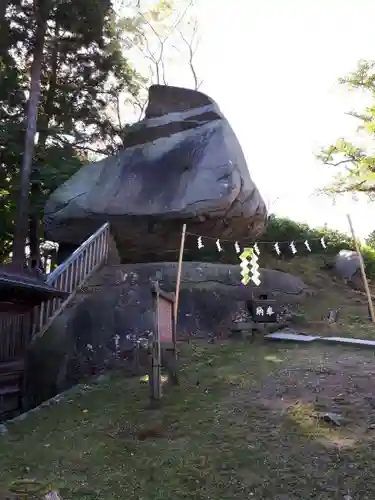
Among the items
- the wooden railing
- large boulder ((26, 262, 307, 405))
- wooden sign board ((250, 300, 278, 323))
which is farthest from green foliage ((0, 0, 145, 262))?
wooden sign board ((250, 300, 278, 323))

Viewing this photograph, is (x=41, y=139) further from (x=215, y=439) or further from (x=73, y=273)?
(x=215, y=439)

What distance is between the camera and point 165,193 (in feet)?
41.0

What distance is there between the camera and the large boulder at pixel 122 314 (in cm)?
895

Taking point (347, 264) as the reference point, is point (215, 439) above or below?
below

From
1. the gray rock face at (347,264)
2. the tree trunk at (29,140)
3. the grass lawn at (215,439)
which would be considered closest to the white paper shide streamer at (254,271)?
the grass lawn at (215,439)

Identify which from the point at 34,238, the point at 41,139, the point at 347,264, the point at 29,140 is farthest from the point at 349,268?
the point at 41,139

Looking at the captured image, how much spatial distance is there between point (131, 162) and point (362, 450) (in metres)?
10.5

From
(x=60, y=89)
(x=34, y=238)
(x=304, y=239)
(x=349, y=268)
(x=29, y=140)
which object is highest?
(x=60, y=89)

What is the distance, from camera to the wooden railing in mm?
9180

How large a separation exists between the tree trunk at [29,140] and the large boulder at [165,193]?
685 mm

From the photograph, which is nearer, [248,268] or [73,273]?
[73,273]

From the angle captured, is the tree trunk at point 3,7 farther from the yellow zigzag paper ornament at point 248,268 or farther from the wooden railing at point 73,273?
the yellow zigzag paper ornament at point 248,268

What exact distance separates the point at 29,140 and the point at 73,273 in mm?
5516

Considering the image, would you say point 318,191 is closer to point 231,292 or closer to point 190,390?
point 231,292
